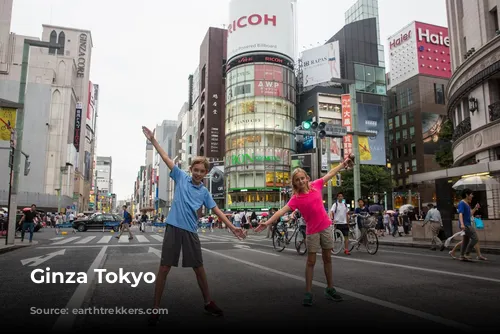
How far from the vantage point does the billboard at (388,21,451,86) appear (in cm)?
7500

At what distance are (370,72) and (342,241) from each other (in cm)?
7372

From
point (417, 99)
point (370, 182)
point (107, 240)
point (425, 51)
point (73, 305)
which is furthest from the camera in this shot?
point (425, 51)

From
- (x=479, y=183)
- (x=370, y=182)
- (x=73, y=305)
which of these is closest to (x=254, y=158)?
(x=370, y=182)

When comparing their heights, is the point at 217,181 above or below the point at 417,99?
below

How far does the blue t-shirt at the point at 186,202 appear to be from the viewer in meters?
3.90

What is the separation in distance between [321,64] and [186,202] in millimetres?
72169

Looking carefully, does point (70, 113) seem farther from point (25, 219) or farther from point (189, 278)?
point (189, 278)

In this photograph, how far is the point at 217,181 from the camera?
2672 inches

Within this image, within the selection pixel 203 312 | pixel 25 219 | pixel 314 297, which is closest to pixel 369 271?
pixel 314 297

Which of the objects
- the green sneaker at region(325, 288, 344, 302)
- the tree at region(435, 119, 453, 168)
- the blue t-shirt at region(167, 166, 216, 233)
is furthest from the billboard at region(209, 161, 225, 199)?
the blue t-shirt at region(167, 166, 216, 233)

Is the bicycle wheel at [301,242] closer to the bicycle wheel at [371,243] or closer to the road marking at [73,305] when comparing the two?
the bicycle wheel at [371,243]

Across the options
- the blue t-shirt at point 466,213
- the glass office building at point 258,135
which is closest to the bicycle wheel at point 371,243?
the blue t-shirt at point 466,213

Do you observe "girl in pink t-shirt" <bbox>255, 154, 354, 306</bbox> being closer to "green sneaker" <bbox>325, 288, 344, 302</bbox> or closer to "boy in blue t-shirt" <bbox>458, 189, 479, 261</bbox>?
"green sneaker" <bbox>325, 288, 344, 302</bbox>

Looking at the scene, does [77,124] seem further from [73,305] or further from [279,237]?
[73,305]
